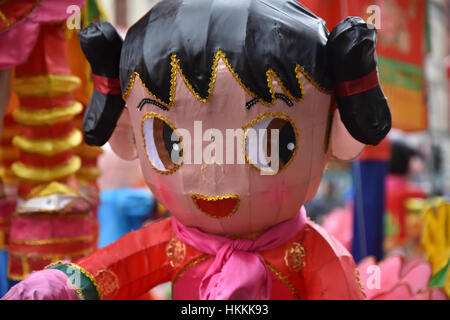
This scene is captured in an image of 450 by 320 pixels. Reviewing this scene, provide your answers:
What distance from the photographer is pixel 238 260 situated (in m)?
0.96

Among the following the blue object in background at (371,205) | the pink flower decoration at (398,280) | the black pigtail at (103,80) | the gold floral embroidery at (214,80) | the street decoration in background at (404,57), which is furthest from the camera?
the blue object in background at (371,205)

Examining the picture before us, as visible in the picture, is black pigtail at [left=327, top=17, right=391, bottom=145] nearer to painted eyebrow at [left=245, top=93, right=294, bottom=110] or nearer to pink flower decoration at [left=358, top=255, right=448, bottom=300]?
painted eyebrow at [left=245, top=93, right=294, bottom=110]

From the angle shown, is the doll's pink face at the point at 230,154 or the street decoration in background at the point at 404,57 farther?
the street decoration in background at the point at 404,57

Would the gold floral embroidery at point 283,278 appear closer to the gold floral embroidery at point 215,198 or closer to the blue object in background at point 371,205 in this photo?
the gold floral embroidery at point 215,198

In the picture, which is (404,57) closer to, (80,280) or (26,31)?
(26,31)

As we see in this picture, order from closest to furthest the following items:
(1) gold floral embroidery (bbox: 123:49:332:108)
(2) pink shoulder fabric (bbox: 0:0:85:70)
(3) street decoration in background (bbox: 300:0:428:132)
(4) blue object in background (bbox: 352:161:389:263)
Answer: (1) gold floral embroidery (bbox: 123:49:332:108)
(2) pink shoulder fabric (bbox: 0:0:85:70)
(3) street decoration in background (bbox: 300:0:428:132)
(4) blue object in background (bbox: 352:161:389:263)

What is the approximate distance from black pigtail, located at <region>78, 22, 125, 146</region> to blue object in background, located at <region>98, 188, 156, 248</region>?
4.33ft

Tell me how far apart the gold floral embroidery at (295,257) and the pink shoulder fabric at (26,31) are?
70 cm

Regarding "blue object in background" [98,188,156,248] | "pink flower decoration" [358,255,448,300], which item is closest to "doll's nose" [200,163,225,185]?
"pink flower decoration" [358,255,448,300]

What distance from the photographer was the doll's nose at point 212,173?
914 millimetres

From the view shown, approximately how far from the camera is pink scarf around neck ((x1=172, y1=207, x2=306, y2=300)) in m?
0.91

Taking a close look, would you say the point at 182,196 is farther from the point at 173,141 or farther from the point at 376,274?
the point at 376,274

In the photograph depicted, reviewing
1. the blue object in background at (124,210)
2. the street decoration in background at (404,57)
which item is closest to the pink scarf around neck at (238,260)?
the street decoration in background at (404,57)
